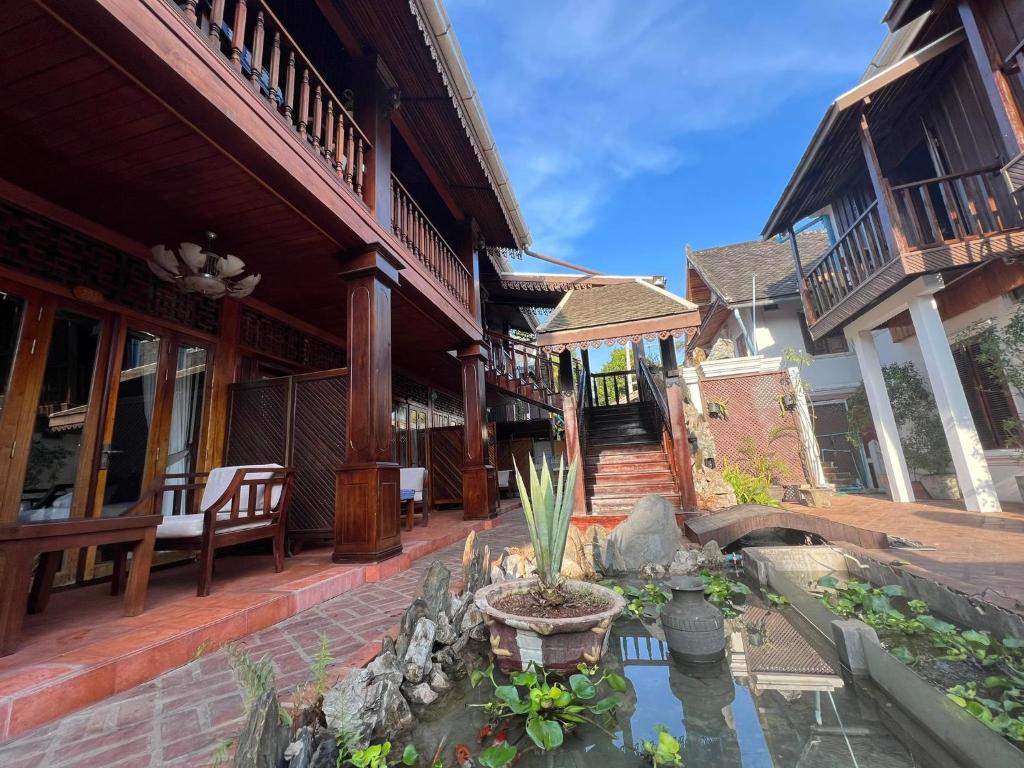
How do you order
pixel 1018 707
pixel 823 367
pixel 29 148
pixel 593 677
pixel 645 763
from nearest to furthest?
pixel 645 763, pixel 1018 707, pixel 593 677, pixel 29 148, pixel 823 367

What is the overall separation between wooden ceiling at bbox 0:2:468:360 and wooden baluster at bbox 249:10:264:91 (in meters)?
0.51

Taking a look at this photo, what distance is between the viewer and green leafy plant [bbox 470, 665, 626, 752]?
1.45 metres

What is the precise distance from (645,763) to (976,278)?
729 cm

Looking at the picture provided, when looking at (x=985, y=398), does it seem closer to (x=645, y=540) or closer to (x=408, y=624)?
(x=645, y=540)

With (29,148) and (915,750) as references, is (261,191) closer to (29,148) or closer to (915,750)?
(29,148)

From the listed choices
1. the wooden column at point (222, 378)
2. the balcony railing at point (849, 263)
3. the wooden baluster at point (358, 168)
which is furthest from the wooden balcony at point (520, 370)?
the balcony railing at point (849, 263)

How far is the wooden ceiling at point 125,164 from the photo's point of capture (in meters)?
2.04

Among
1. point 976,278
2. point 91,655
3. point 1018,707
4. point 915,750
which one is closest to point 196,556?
point 91,655

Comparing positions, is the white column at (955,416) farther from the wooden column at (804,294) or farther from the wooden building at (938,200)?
the wooden column at (804,294)

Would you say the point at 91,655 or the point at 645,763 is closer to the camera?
the point at 645,763

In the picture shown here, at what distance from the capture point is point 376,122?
13.0 feet

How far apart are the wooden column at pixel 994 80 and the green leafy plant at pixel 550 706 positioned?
6.48m

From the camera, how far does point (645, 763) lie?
1.38 m

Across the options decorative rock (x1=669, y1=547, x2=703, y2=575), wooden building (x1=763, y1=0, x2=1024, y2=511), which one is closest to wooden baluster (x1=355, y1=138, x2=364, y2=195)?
decorative rock (x1=669, y1=547, x2=703, y2=575)
